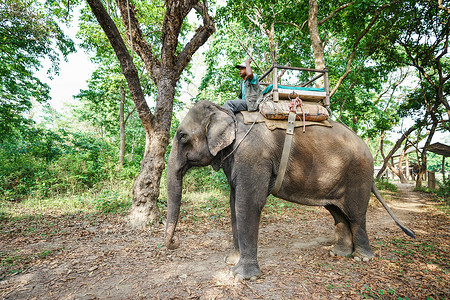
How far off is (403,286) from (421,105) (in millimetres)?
14978

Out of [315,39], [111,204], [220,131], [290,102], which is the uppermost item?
[315,39]

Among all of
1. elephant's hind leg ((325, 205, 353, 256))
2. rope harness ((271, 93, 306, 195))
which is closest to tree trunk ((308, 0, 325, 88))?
rope harness ((271, 93, 306, 195))

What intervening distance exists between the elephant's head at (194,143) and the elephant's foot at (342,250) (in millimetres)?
2546

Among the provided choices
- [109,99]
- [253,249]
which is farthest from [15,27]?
[253,249]

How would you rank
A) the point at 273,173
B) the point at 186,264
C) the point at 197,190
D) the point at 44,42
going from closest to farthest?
1. the point at 273,173
2. the point at 186,264
3. the point at 44,42
4. the point at 197,190

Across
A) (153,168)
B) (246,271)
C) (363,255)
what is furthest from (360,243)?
(153,168)

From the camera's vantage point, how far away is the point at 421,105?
13625mm

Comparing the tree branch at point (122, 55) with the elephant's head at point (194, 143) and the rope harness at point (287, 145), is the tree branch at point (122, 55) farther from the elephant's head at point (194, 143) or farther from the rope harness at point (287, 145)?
the rope harness at point (287, 145)

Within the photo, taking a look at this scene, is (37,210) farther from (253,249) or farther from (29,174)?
(253,249)

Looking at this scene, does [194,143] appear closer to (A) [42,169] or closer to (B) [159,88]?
(B) [159,88]

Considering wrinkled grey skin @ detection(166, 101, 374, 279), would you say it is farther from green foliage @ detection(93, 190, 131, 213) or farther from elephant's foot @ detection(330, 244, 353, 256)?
green foliage @ detection(93, 190, 131, 213)

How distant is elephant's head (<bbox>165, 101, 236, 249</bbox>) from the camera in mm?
3186

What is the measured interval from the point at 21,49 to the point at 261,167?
1189 centimetres

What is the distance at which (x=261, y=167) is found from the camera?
10.2ft
